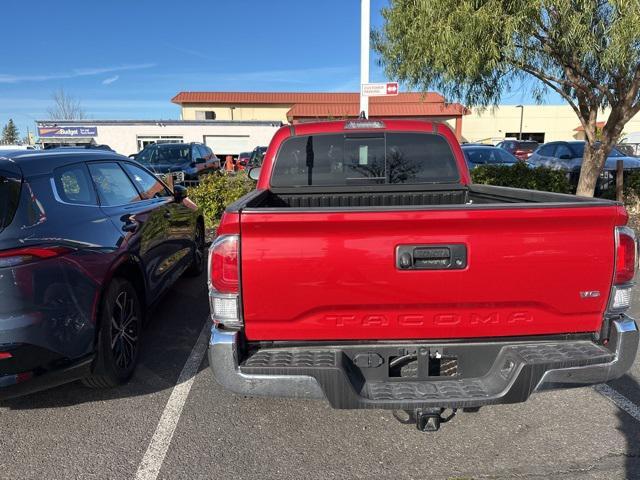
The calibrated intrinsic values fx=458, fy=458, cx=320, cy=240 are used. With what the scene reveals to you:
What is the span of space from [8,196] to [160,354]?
1918 millimetres

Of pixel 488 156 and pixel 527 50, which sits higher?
pixel 527 50

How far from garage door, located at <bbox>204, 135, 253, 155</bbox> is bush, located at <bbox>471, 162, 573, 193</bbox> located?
28.3m

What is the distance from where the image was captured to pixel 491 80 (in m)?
8.48

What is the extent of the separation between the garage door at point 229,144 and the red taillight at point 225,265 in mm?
35115

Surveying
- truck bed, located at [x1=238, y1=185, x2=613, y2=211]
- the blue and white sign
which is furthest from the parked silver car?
the blue and white sign

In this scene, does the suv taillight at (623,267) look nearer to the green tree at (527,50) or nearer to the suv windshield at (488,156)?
the green tree at (527,50)

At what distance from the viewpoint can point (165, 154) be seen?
15.4 m

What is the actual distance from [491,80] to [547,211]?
7.18 m

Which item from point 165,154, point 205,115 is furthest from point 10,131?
point 165,154

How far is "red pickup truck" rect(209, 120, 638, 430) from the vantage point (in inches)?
87.7

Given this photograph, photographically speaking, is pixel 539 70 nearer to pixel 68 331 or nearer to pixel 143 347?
pixel 143 347

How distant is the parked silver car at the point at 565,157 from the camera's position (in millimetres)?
12559

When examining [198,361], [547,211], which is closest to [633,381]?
[547,211]

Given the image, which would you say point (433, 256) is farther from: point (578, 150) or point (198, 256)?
point (578, 150)
